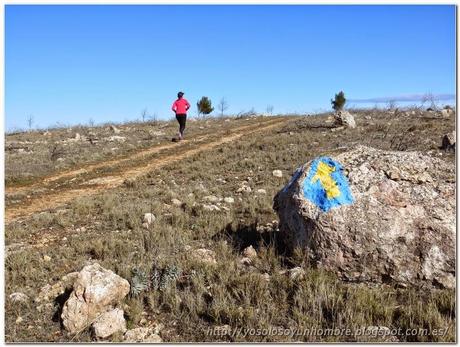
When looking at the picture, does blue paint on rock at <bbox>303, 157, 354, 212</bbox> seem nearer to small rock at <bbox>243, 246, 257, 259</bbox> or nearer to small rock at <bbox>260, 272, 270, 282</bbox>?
small rock at <bbox>260, 272, 270, 282</bbox>

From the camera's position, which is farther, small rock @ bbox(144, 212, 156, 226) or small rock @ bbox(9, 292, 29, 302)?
small rock @ bbox(144, 212, 156, 226)

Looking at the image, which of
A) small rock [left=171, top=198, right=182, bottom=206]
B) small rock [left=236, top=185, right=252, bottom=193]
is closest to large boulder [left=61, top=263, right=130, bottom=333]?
small rock [left=171, top=198, right=182, bottom=206]

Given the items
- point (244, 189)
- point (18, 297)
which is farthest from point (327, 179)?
point (244, 189)

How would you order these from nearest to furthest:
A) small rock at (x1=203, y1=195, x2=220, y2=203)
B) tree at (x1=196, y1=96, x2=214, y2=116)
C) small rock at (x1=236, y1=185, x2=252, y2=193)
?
small rock at (x1=203, y1=195, x2=220, y2=203)
small rock at (x1=236, y1=185, x2=252, y2=193)
tree at (x1=196, y1=96, x2=214, y2=116)

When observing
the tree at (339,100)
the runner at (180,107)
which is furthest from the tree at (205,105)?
the runner at (180,107)

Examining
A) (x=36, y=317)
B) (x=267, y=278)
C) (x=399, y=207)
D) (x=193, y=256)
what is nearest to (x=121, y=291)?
(x=36, y=317)

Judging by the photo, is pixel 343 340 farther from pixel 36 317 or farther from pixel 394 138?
pixel 394 138

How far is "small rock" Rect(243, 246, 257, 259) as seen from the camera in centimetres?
517

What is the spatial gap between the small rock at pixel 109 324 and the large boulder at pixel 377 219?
1978mm

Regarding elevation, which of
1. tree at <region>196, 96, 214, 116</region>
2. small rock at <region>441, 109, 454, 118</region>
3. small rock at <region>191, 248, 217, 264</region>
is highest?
tree at <region>196, 96, 214, 116</region>

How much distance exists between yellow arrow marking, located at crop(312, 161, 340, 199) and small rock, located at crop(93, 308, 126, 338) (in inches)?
91.1

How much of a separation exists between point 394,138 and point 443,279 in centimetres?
969

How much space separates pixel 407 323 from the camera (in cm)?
363

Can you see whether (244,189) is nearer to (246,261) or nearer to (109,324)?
(246,261)
